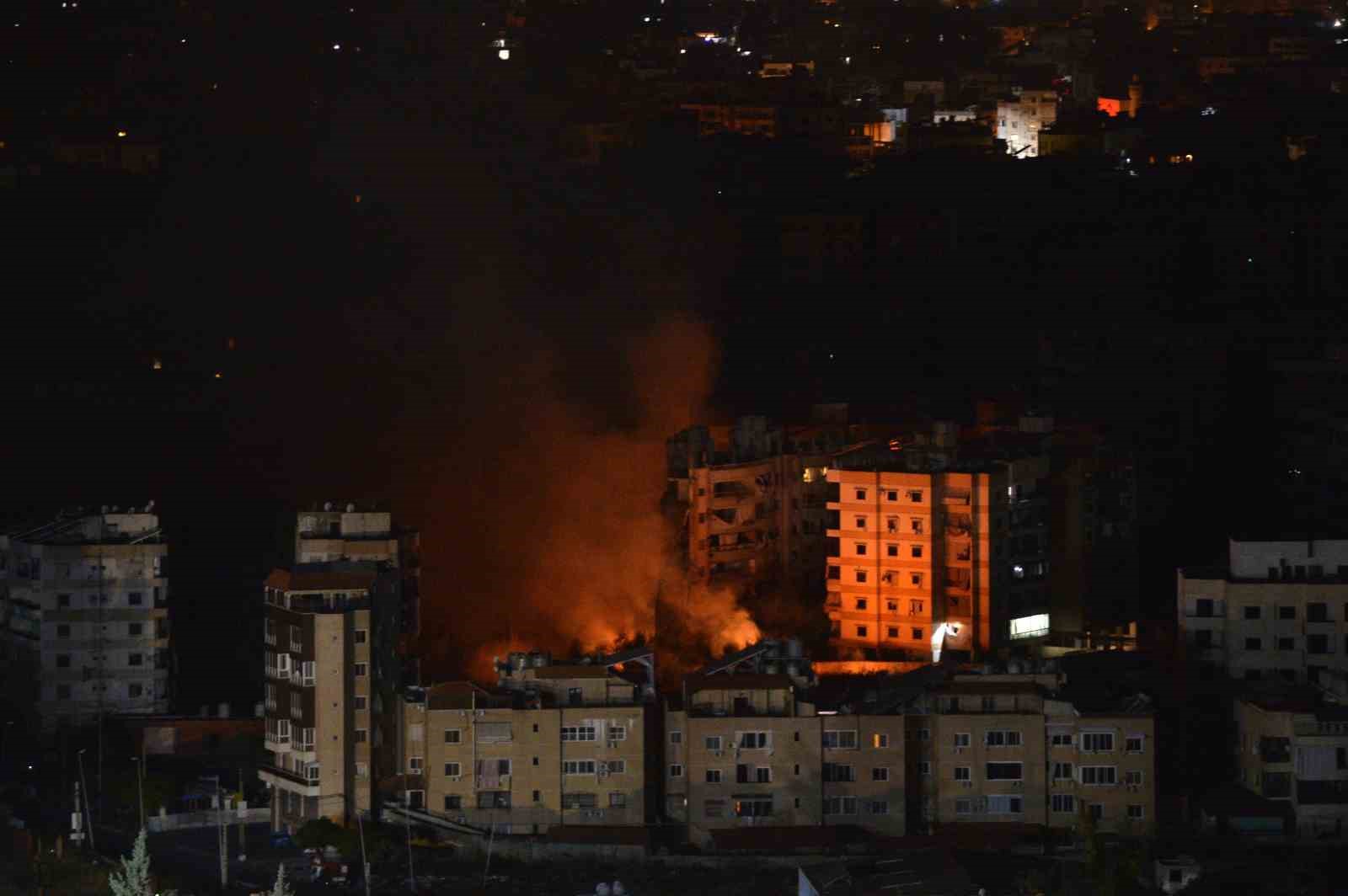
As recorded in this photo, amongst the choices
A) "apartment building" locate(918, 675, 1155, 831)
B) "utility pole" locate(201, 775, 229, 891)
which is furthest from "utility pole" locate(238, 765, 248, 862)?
"apartment building" locate(918, 675, 1155, 831)

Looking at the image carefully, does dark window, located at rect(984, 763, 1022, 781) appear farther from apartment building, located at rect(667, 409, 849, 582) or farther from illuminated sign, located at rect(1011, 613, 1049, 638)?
apartment building, located at rect(667, 409, 849, 582)

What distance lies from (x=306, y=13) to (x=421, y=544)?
1449 centimetres

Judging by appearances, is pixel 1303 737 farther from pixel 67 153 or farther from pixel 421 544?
pixel 67 153

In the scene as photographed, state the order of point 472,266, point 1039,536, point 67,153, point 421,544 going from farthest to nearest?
point 67,153 < point 472,266 < point 421,544 < point 1039,536

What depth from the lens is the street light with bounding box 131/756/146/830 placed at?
10953 millimetres

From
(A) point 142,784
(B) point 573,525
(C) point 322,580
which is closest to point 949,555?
(B) point 573,525

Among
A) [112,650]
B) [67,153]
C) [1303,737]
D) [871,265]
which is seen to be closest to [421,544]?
[112,650]

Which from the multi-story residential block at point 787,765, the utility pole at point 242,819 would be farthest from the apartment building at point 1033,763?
the utility pole at point 242,819

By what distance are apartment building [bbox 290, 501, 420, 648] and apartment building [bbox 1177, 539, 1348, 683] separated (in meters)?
3.09

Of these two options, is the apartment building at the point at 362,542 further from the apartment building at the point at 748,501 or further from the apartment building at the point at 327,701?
the apartment building at the point at 748,501

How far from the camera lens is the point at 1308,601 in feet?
40.0

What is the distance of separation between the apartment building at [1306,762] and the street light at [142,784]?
3.96m

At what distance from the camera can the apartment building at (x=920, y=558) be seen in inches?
538

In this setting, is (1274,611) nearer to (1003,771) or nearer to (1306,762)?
(1306,762)
